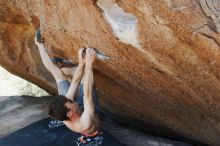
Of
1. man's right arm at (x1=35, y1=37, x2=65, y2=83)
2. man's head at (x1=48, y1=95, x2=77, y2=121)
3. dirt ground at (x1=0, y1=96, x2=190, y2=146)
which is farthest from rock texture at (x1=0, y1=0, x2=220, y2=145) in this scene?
man's head at (x1=48, y1=95, x2=77, y2=121)

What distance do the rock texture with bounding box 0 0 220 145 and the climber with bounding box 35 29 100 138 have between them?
0.14m

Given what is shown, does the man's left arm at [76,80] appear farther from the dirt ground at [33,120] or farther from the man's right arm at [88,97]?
the dirt ground at [33,120]

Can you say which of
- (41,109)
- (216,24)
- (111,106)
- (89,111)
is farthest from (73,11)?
(41,109)

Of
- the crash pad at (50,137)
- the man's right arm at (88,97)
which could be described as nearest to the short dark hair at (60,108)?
the man's right arm at (88,97)

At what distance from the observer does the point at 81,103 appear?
13.9 feet

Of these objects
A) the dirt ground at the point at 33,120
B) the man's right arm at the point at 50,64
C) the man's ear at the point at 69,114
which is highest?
the man's right arm at the point at 50,64

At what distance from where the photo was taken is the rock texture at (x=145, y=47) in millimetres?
3020

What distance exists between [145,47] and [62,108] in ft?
2.90

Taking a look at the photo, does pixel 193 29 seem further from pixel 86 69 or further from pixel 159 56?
pixel 86 69

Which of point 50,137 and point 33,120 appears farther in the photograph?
point 33,120

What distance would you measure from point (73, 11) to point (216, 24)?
3.85ft

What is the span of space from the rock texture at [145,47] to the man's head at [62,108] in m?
0.50

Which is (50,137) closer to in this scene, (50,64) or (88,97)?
(50,64)

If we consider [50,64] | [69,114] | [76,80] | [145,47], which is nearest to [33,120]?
[50,64]
